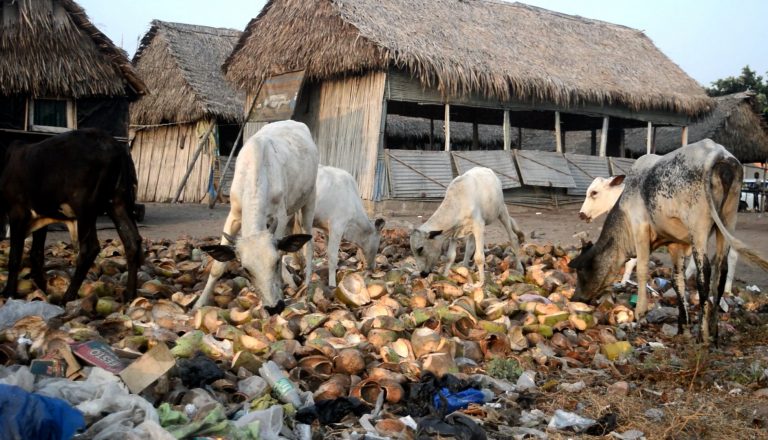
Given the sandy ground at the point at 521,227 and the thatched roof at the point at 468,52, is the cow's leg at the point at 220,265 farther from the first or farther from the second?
the thatched roof at the point at 468,52

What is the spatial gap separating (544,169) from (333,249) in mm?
11930

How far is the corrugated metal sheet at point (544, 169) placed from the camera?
18.8m

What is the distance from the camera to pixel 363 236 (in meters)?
9.21

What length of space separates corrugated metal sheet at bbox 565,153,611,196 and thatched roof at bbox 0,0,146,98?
1165 centimetres

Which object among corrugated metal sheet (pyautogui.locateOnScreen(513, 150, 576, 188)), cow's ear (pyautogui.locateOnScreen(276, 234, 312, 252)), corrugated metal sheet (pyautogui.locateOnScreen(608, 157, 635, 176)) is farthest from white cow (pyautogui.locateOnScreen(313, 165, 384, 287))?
corrugated metal sheet (pyautogui.locateOnScreen(608, 157, 635, 176))

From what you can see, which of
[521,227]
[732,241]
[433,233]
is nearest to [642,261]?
[732,241]

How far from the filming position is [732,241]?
5.96 meters

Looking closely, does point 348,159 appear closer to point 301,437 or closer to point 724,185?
point 724,185

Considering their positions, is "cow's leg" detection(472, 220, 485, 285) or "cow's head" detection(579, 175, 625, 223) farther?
"cow's head" detection(579, 175, 625, 223)

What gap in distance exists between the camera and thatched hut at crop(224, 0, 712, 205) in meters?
15.8

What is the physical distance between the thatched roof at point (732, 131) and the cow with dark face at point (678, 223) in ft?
66.3

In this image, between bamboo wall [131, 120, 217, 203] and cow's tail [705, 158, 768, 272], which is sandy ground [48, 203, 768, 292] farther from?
cow's tail [705, 158, 768, 272]

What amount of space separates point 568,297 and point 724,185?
7.30 ft

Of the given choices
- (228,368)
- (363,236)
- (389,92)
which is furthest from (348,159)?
(228,368)
